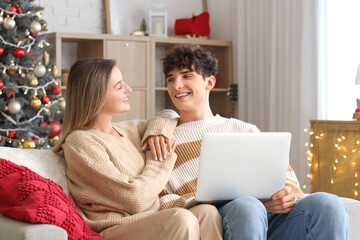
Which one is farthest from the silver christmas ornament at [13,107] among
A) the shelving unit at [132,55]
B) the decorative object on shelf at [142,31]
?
the decorative object on shelf at [142,31]

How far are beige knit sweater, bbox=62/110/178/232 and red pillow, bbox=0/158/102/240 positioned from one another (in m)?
0.16

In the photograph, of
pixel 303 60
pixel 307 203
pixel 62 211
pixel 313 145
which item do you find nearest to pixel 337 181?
pixel 313 145

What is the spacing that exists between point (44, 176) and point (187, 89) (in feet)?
2.52

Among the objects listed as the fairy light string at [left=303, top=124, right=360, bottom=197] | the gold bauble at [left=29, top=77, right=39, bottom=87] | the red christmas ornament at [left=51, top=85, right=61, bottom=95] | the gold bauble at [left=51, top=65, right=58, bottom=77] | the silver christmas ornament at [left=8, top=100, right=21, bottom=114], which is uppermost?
the gold bauble at [left=51, top=65, right=58, bottom=77]

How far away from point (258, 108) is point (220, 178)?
3.42 metres

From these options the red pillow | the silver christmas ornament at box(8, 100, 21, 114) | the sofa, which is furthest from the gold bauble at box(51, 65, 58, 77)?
the red pillow

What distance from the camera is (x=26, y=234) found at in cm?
168

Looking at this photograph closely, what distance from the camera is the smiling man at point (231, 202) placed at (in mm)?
2072

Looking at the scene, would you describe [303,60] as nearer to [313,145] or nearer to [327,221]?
[313,145]

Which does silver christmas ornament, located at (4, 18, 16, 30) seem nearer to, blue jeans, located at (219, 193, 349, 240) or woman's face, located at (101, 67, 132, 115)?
woman's face, located at (101, 67, 132, 115)

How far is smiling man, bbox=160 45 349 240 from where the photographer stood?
207cm

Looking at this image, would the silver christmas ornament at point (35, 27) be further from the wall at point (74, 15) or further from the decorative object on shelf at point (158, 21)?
the decorative object on shelf at point (158, 21)

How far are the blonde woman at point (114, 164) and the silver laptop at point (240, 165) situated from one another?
0.10m

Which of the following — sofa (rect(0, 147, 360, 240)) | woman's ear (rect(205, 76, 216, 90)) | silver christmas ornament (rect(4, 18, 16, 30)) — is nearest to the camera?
sofa (rect(0, 147, 360, 240))
